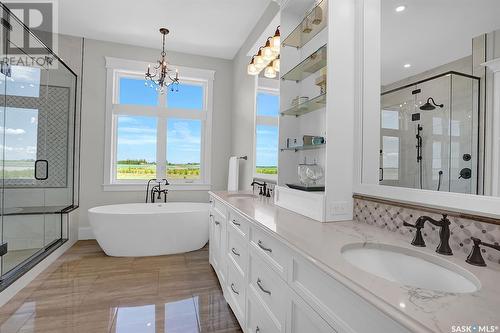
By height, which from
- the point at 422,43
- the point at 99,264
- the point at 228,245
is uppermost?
the point at 422,43

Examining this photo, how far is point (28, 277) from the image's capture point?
2439 millimetres

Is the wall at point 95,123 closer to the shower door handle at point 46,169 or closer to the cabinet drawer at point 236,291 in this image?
the shower door handle at point 46,169

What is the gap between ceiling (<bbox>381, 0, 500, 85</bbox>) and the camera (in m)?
0.98

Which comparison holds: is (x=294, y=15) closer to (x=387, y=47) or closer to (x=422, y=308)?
(x=387, y=47)

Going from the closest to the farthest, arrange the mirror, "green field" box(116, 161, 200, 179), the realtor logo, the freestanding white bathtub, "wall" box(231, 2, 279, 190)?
1. the mirror
2. the realtor logo
3. the freestanding white bathtub
4. "wall" box(231, 2, 279, 190)
5. "green field" box(116, 161, 200, 179)

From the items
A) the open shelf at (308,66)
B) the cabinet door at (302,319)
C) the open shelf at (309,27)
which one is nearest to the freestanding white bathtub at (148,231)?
the open shelf at (308,66)

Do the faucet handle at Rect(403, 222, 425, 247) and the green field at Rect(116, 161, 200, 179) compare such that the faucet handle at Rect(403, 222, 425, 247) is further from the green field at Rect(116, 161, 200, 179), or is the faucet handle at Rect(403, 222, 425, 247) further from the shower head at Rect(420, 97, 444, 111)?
the green field at Rect(116, 161, 200, 179)

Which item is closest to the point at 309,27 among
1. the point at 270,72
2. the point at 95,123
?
the point at 270,72

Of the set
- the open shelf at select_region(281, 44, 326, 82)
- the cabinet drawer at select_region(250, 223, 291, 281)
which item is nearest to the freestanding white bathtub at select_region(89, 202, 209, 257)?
the cabinet drawer at select_region(250, 223, 291, 281)

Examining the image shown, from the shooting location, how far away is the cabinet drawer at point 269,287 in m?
1.12

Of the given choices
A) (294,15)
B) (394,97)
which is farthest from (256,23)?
(394,97)

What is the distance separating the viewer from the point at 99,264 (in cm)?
292

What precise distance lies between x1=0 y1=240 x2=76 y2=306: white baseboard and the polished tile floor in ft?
0.17

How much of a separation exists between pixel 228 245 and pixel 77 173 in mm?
3009
